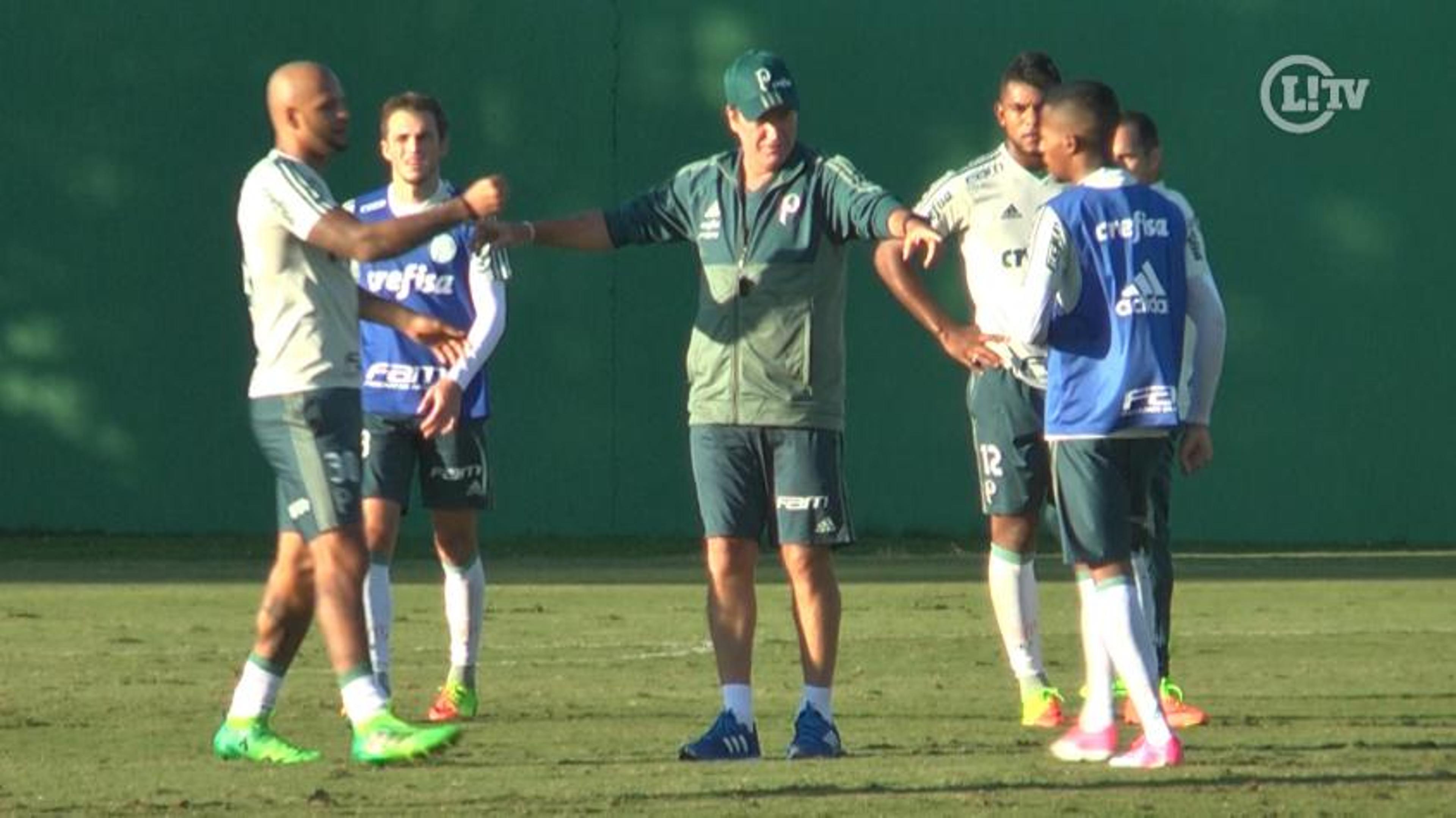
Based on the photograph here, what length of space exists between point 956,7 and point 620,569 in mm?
5046

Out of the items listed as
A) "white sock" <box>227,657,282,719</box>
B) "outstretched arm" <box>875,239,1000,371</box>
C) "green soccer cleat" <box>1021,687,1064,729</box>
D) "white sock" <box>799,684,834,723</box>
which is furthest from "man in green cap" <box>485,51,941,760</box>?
"white sock" <box>227,657,282,719</box>

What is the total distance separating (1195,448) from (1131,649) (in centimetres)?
136

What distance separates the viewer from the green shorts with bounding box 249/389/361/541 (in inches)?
368

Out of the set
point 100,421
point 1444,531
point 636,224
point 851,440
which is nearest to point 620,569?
point 851,440

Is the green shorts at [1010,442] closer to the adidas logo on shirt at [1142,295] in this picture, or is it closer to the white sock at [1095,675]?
the white sock at [1095,675]

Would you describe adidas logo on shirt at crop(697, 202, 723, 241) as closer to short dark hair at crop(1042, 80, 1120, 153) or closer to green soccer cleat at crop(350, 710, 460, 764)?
short dark hair at crop(1042, 80, 1120, 153)

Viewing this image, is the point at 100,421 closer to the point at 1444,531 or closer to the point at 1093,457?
the point at 1444,531

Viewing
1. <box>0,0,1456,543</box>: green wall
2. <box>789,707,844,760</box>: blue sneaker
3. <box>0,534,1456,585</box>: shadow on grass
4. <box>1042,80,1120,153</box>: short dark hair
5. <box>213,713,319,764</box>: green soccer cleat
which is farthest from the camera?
<box>0,0,1456,543</box>: green wall

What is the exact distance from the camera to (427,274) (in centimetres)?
1141

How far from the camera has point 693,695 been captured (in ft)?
38.7

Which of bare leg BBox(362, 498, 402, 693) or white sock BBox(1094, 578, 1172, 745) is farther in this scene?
bare leg BBox(362, 498, 402, 693)

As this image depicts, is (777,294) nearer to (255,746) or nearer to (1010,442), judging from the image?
(1010,442)

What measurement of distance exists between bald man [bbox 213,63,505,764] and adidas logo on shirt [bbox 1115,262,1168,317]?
1.81 metres

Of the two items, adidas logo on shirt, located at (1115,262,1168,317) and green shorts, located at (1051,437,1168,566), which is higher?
adidas logo on shirt, located at (1115,262,1168,317)
